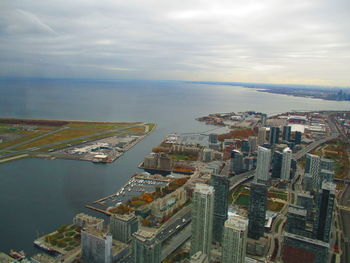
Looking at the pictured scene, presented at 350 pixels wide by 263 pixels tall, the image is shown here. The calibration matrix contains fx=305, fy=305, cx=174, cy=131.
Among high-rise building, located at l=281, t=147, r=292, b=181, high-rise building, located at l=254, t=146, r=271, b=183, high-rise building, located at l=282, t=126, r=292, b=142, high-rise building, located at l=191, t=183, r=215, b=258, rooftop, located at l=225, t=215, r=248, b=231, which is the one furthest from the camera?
high-rise building, located at l=282, t=126, r=292, b=142

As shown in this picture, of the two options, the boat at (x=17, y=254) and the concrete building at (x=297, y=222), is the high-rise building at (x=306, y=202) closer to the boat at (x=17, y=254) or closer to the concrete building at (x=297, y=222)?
the concrete building at (x=297, y=222)

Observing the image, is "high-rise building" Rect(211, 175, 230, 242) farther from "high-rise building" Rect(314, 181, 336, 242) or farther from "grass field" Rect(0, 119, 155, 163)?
"grass field" Rect(0, 119, 155, 163)

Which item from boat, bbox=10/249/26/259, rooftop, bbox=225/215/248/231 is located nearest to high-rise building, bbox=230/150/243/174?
rooftop, bbox=225/215/248/231

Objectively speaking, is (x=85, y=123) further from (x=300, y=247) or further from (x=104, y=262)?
(x=300, y=247)

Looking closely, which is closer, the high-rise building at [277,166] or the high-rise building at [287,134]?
the high-rise building at [277,166]

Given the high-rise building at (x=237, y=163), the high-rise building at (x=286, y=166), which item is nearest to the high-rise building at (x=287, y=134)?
the high-rise building at (x=286, y=166)

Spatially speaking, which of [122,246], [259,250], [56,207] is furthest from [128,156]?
[259,250]
